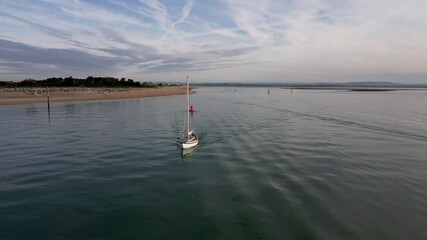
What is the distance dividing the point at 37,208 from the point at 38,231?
3.08m

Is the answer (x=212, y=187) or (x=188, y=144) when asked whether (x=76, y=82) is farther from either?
(x=212, y=187)

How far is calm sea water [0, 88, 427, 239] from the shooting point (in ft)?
51.3

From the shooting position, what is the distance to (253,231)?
1534 cm

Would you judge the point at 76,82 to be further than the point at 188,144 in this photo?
Yes

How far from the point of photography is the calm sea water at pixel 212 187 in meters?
15.6

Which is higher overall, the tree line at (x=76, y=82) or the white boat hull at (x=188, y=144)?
the tree line at (x=76, y=82)

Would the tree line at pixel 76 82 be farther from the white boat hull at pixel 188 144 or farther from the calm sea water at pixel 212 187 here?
the white boat hull at pixel 188 144

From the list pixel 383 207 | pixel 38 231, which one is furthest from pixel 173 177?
pixel 383 207

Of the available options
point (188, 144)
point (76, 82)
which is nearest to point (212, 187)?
point (188, 144)

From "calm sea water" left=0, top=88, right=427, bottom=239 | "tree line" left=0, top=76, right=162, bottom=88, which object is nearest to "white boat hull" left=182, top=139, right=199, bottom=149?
"calm sea water" left=0, top=88, right=427, bottom=239

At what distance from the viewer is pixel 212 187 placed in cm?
2150

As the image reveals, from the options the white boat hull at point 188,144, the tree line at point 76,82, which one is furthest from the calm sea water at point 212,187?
the tree line at point 76,82

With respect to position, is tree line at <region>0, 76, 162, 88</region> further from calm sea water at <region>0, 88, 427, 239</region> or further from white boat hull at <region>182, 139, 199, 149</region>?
white boat hull at <region>182, 139, 199, 149</region>

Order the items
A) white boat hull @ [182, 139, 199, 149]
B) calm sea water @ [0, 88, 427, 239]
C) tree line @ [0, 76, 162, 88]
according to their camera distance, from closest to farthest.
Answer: calm sea water @ [0, 88, 427, 239] < white boat hull @ [182, 139, 199, 149] < tree line @ [0, 76, 162, 88]
